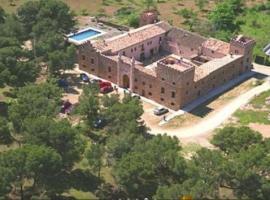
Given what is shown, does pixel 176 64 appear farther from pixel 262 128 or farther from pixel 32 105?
pixel 32 105

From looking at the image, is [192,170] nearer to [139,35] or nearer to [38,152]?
[38,152]

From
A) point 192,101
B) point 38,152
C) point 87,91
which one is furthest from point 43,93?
point 192,101

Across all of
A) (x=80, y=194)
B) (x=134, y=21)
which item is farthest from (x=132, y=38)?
(x=80, y=194)

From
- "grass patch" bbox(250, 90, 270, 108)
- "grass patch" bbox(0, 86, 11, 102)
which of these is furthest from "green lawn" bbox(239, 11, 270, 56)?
"grass patch" bbox(0, 86, 11, 102)

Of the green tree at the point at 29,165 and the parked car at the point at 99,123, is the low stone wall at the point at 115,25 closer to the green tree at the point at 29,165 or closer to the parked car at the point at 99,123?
the parked car at the point at 99,123

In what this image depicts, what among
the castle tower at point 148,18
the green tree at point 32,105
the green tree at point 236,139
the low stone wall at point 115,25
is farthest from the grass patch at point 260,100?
the low stone wall at point 115,25
